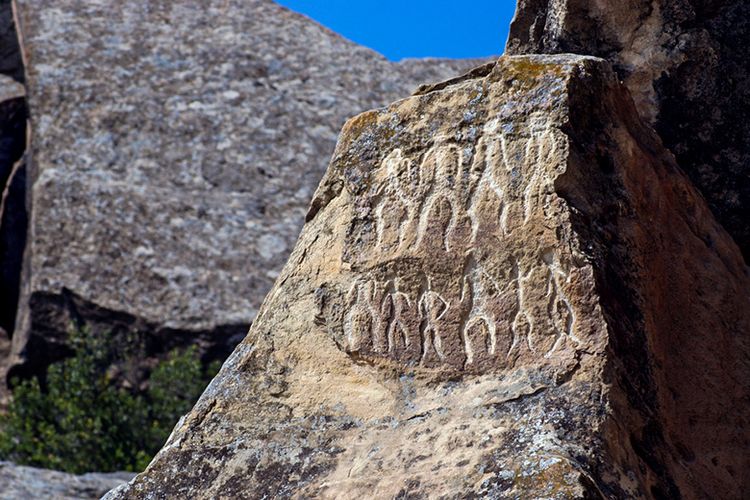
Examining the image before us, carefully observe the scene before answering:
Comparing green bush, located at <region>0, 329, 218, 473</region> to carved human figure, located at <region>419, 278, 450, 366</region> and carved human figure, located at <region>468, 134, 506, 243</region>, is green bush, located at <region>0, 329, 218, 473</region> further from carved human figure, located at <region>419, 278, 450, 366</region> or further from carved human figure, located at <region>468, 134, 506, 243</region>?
carved human figure, located at <region>468, 134, 506, 243</region>

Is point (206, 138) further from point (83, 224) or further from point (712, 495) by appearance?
point (712, 495)

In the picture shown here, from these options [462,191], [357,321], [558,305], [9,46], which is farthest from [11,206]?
[558,305]

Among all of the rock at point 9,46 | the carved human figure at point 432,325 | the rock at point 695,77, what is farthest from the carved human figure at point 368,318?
the rock at point 9,46

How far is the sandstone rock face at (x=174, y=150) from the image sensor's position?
1136cm

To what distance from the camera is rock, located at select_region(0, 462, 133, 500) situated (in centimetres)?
790

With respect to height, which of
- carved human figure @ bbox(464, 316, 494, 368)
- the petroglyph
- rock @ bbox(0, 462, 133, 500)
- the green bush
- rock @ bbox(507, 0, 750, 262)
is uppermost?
rock @ bbox(507, 0, 750, 262)

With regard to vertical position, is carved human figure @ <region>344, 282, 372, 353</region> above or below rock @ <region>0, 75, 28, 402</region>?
below

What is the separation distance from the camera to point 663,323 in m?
4.40

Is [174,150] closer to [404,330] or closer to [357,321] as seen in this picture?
[357,321]

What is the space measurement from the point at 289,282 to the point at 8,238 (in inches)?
380

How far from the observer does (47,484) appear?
321 inches

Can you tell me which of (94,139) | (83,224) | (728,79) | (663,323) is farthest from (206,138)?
(663,323)

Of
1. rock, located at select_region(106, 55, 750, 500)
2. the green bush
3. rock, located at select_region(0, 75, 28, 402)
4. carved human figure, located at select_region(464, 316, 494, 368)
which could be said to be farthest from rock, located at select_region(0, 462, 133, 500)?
rock, located at select_region(0, 75, 28, 402)

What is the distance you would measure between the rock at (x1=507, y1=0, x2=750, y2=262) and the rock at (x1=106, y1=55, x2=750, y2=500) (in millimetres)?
715
